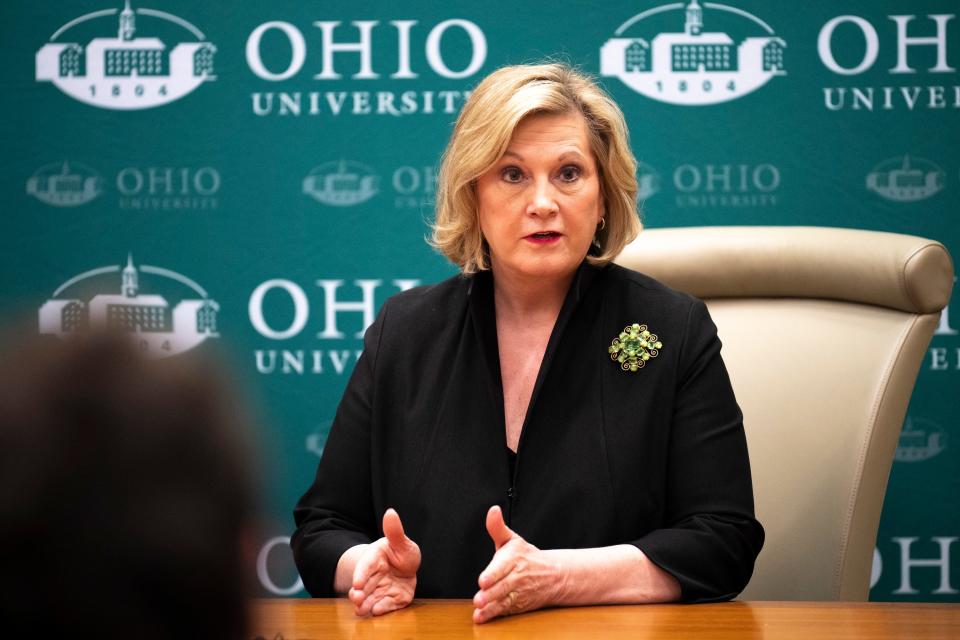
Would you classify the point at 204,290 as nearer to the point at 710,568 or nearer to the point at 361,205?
the point at 361,205

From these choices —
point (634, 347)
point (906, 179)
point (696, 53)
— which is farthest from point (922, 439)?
point (634, 347)

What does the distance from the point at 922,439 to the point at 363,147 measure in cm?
181

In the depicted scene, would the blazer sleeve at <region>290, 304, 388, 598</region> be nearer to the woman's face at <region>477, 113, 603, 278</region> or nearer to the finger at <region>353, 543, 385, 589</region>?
the finger at <region>353, 543, 385, 589</region>

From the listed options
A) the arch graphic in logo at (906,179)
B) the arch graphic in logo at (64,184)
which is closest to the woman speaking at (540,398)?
the arch graphic in logo at (906,179)

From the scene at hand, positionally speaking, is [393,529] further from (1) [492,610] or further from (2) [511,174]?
(2) [511,174]

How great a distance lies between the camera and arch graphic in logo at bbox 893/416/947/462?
3.05 meters

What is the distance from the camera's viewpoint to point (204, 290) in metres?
3.31

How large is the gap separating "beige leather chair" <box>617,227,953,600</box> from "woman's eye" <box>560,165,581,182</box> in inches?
20.0

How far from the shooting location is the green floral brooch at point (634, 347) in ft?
6.54

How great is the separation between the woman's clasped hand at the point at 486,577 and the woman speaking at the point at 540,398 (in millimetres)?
136

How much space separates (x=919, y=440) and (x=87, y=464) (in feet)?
9.57

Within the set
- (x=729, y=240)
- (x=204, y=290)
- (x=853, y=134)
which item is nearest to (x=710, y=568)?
(x=729, y=240)

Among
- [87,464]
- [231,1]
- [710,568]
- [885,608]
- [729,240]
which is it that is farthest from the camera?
[231,1]

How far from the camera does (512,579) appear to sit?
1564 mm
